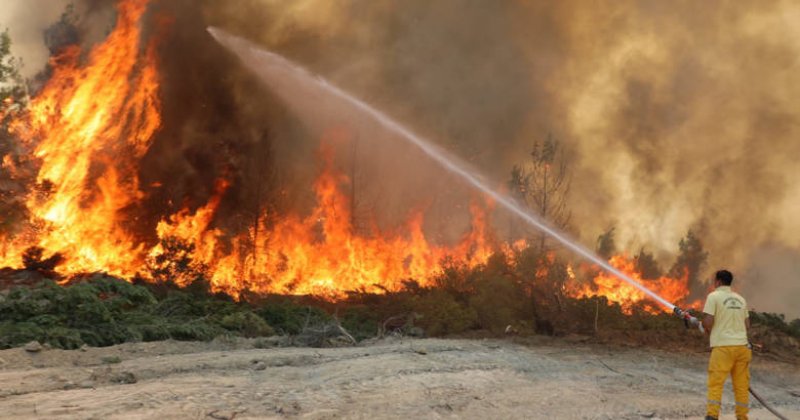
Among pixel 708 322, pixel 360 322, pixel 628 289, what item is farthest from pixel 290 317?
pixel 628 289

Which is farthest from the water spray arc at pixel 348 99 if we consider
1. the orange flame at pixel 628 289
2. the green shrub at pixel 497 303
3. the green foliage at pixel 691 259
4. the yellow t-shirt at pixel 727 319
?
the yellow t-shirt at pixel 727 319

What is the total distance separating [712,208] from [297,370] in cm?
1836

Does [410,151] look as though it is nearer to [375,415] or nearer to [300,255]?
[300,255]

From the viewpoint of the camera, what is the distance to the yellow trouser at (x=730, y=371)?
6785 mm

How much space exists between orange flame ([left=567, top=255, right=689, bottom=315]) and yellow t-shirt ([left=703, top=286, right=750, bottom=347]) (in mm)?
7590

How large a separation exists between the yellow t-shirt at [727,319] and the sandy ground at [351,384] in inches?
54.6

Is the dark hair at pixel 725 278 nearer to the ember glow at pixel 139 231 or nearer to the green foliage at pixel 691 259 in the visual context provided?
the ember glow at pixel 139 231

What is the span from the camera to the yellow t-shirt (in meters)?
6.87

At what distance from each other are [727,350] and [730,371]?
0.34m

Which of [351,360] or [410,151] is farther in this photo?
[410,151]

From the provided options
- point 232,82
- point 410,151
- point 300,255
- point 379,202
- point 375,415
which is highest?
point 232,82

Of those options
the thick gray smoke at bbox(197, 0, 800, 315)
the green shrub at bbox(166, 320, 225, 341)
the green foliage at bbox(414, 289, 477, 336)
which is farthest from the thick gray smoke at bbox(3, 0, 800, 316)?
the green shrub at bbox(166, 320, 225, 341)

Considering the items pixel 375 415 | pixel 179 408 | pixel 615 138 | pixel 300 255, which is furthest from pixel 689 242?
pixel 179 408

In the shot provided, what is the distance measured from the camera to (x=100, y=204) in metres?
16.6
